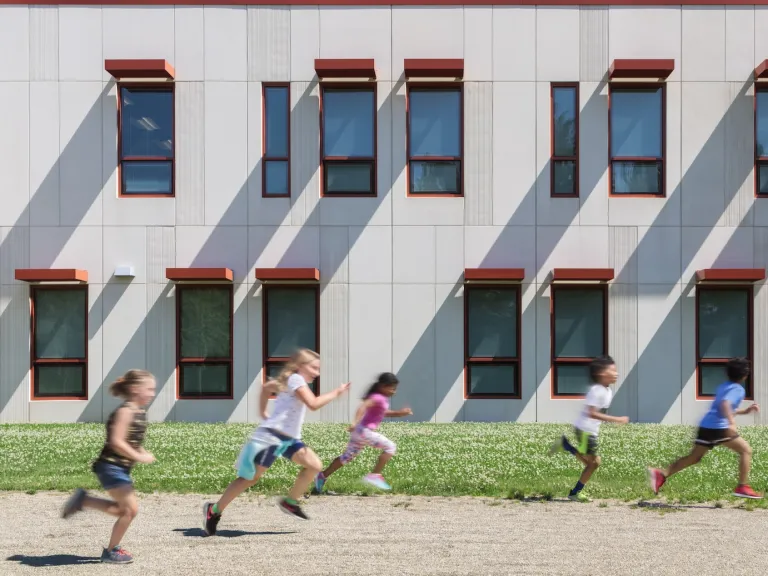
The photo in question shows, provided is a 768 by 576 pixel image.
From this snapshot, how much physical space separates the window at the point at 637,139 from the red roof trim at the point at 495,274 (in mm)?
3064

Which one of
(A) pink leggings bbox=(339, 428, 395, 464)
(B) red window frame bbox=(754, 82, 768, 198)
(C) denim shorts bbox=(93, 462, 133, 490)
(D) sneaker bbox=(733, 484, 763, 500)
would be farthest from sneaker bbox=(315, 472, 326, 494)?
(B) red window frame bbox=(754, 82, 768, 198)

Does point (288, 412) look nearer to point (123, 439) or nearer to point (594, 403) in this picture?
point (123, 439)

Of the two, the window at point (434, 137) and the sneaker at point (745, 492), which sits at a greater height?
the window at point (434, 137)

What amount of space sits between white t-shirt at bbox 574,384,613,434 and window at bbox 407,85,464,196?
1082cm

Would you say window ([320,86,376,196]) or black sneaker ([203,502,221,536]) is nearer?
black sneaker ([203,502,221,536])

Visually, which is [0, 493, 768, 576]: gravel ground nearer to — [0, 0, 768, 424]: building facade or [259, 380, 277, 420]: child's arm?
[259, 380, 277, 420]: child's arm

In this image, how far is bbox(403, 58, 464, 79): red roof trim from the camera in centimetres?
1875

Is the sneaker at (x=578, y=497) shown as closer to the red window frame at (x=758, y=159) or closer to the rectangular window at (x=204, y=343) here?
the rectangular window at (x=204, y=343)

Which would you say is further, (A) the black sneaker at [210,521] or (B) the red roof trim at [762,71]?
(B) the red roof trim at [762,71]

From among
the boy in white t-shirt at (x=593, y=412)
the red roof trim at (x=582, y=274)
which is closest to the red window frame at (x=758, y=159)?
the red roof trim at (x=582, y=274)

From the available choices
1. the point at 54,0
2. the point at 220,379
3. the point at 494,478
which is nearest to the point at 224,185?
the point at 220,379

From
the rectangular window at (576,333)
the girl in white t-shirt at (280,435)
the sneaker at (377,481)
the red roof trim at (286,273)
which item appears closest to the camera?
the girl in white t-shirt at (280,435)

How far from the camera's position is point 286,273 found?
18.7m

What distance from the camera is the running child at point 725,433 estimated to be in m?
9.19
